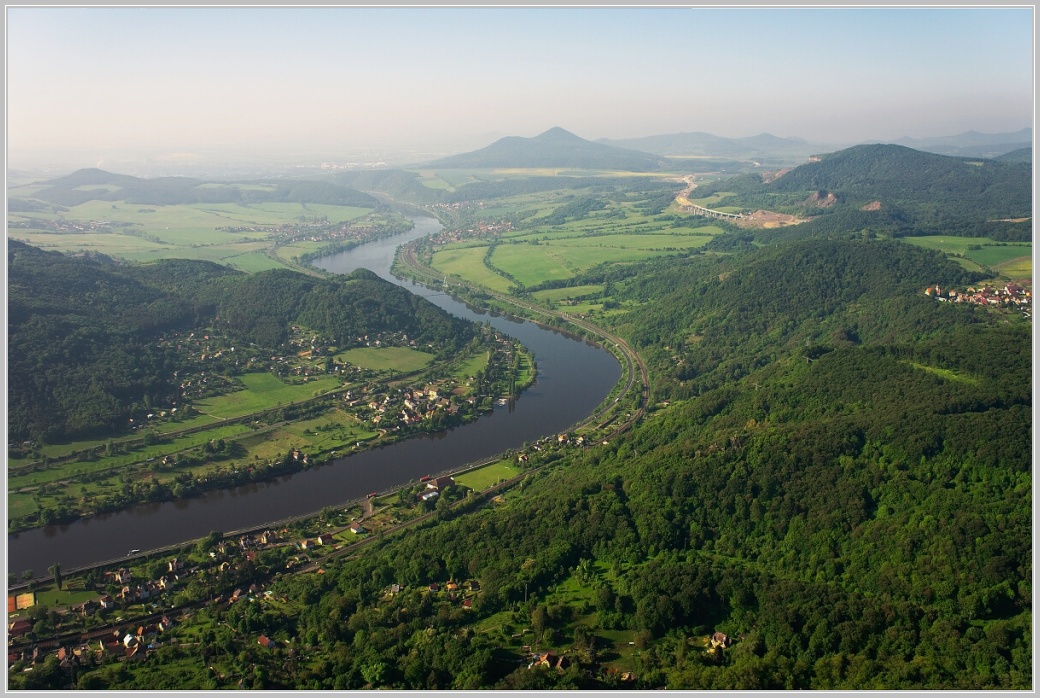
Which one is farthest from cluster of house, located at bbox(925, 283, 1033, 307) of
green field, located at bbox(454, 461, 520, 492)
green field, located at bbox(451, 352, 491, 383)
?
green field, located at bbox(454, 461, 520, 492)

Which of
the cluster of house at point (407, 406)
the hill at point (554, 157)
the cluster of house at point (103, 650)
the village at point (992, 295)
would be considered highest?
the hill at point (554, 157)

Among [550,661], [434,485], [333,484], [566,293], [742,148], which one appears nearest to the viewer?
[550,661]

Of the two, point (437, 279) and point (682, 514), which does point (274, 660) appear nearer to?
point (682, 514)

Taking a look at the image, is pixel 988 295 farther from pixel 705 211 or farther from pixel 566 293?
pixel 705 211

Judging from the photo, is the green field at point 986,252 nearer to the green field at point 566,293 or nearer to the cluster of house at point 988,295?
the cluster of house at point 988,295

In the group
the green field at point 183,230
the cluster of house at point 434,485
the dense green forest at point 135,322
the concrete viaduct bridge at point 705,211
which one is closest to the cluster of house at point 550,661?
the cluster of house at point 434,485

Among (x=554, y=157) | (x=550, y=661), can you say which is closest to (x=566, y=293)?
(x=550, y=661)
